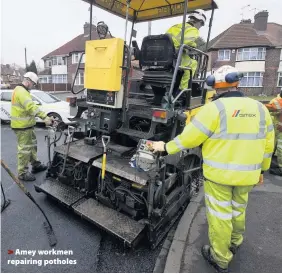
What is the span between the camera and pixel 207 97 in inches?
191

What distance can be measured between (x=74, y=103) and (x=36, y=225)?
6.83 feet

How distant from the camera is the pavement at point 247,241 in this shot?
2.49m

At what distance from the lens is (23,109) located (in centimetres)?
434

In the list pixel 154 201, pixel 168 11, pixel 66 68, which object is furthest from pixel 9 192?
pixel 66 68

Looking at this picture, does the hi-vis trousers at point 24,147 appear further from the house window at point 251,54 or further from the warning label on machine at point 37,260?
the house window at point 251,54

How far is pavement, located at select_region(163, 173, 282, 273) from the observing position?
2.49 m

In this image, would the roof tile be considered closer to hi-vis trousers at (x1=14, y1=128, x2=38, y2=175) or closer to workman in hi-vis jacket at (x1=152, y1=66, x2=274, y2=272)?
hi-vis trousers at (x1=14, y1=128, x2=38, y2=175)

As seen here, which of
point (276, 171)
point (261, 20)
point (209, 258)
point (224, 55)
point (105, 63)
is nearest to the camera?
point (209, 258)

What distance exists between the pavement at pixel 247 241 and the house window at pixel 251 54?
84.0 ft

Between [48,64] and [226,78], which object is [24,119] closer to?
[226,78]

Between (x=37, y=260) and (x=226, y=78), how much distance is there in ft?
9.26

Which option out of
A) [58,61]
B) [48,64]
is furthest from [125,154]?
[48,64]

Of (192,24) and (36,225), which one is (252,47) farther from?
(36,225)

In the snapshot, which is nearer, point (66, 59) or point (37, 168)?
point (37, 168)
